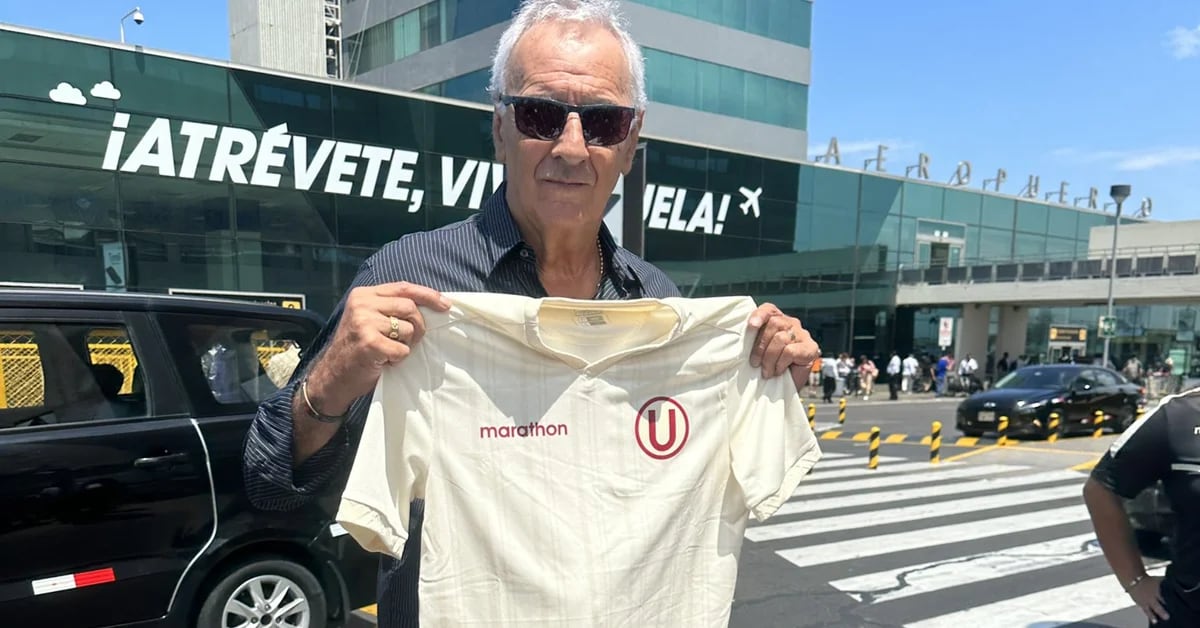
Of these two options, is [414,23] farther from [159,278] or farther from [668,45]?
[159,278]

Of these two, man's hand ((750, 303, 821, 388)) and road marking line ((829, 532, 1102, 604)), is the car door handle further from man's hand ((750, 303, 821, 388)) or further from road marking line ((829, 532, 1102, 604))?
road marking line ((829, 532, 1102, 604))

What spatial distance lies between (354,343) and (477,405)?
0.33 metres

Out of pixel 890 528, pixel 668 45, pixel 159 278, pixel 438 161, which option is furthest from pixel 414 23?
pixel 890 528

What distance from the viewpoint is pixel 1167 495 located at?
2.20 m

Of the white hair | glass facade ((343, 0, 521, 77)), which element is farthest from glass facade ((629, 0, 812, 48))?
the white hair

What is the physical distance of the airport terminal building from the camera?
14.6m

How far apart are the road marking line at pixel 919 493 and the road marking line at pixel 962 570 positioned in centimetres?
168

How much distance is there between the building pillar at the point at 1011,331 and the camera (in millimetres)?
31750

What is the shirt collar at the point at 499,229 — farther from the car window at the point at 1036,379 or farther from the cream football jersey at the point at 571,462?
the car window at the point at 1036,379

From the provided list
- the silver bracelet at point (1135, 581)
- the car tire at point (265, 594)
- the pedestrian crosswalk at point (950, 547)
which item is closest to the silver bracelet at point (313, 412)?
the car tire at point (265, 594)


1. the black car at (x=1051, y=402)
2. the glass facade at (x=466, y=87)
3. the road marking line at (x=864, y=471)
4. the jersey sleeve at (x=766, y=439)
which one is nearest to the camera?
the jersey sleeve at (x=766, y=439)

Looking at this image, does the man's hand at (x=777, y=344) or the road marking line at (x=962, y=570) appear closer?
the man's hand at (x=777, y=344)

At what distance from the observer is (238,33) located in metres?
36.8

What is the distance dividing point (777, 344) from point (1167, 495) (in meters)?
1.60
